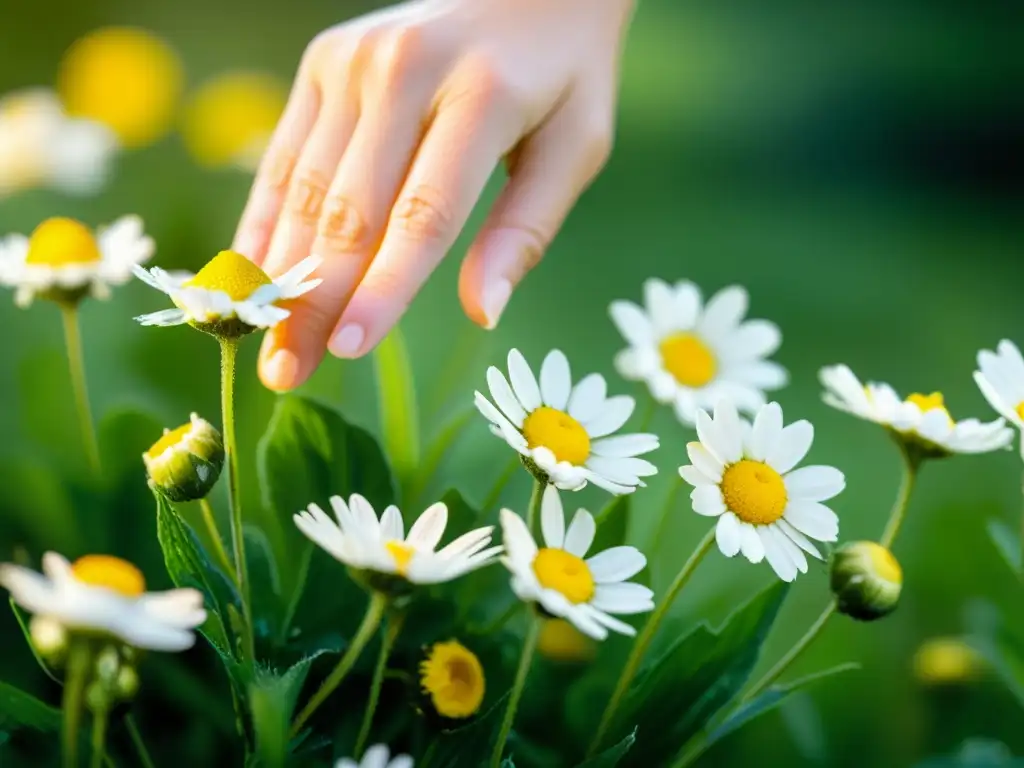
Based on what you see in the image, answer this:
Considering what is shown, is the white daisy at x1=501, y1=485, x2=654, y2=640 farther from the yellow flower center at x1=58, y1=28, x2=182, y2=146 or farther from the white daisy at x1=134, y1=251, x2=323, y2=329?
the yellow flower center at x1=58, y1=28, x2=182, y2=146

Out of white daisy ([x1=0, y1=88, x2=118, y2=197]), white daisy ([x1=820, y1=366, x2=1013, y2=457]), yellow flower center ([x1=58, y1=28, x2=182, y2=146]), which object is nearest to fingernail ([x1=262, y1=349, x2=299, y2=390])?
white daisy ([x1=820, y1=366, x2=1013, y2=457])

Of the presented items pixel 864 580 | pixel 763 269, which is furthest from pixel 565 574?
pixel 763 269

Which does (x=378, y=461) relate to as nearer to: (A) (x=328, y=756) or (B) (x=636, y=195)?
(A) (x=328, y=756)

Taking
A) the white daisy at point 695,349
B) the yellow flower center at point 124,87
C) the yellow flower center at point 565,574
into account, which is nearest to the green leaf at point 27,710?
the yellow flower center at point 565,574

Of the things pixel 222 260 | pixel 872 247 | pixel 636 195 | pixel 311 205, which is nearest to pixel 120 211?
pixel 311 205

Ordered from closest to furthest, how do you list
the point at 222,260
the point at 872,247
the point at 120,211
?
the point at 222,260
the point at 120,211
the point at 872,247

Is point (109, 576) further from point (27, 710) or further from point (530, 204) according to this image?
point (530, 204)

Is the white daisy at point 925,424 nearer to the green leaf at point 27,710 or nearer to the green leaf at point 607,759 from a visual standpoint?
the green leaf at point 607,759
